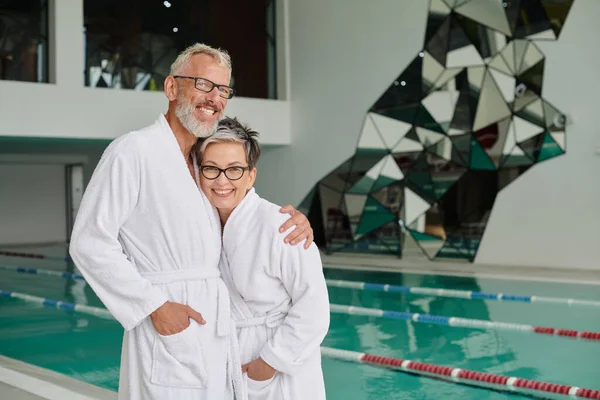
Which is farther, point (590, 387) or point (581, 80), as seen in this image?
point (581, 80)

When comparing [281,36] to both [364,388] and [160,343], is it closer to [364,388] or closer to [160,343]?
[364,388]

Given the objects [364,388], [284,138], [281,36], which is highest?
[281,36]

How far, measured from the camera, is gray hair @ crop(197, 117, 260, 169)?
7.80ft

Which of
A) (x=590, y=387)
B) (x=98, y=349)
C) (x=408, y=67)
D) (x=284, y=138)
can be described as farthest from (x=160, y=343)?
(x=284, y=138)

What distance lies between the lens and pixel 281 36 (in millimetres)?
15062

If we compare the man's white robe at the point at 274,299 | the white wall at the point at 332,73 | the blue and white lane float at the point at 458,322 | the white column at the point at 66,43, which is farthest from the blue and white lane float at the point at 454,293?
the man's white robe at the point at 274,299

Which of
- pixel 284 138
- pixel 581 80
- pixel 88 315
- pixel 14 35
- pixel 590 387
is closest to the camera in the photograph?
pixel 590 387

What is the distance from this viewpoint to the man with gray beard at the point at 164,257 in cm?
233

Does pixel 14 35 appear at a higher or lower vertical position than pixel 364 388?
higher

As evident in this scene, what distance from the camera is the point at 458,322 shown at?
279 inches

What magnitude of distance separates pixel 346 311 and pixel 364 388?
3142mm

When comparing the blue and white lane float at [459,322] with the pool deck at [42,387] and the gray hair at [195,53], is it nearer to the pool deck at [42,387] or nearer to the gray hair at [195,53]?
the pool deck at [42,387]

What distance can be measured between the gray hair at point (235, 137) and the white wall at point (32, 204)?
19.4 m

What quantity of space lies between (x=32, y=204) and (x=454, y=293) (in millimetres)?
15048
